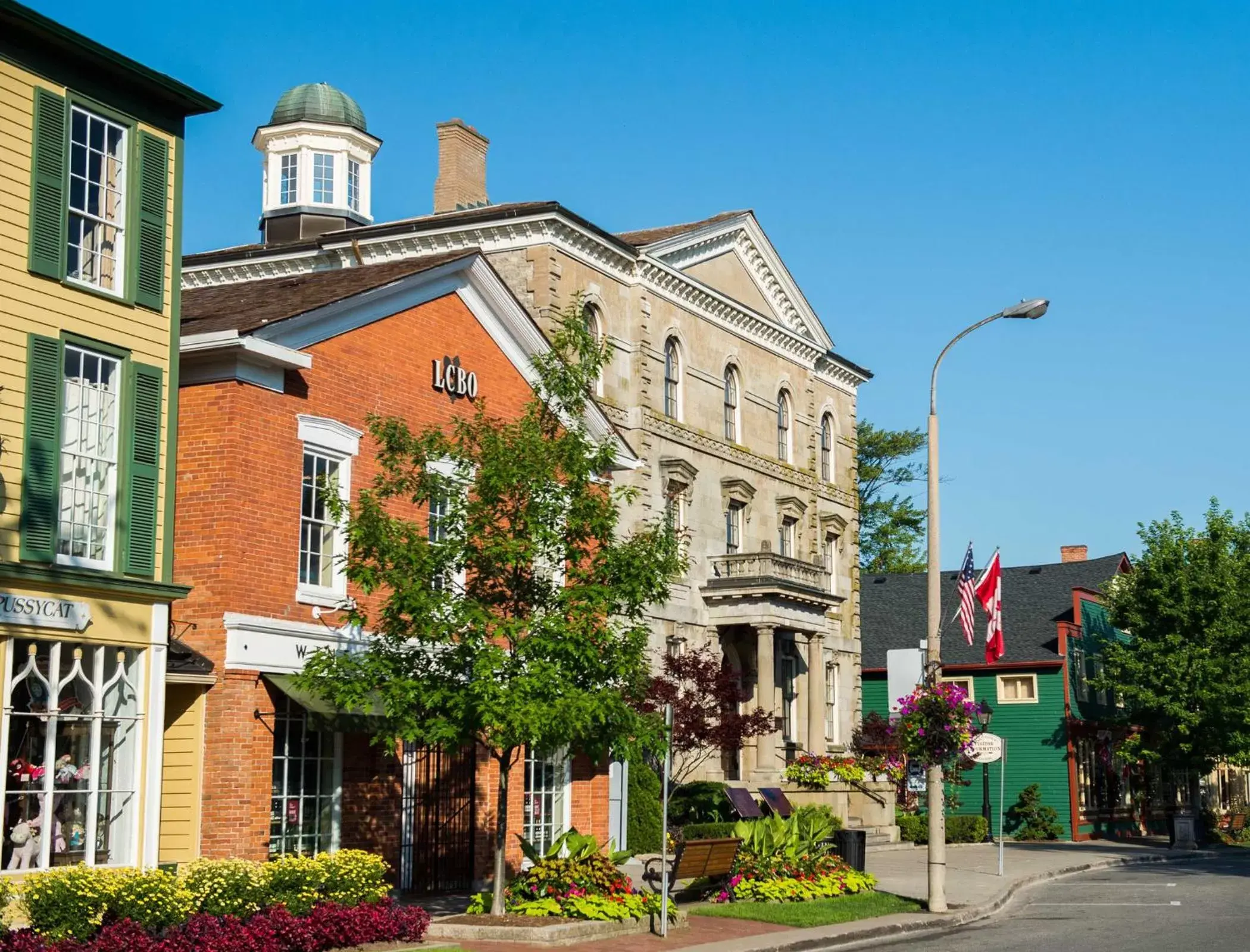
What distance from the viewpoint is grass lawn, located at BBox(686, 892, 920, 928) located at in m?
20.7

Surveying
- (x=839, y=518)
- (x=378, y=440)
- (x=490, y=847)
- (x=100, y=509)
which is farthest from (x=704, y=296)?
(x=100, y=509)

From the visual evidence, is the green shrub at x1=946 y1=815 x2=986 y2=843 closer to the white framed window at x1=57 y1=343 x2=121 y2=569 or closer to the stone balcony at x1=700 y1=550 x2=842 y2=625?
the stone balcony at x1=700 y1=550 x2=842 y2=625

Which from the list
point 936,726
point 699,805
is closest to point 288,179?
point 699,805

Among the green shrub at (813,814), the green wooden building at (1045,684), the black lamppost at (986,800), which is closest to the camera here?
the green shrub at (813,814)

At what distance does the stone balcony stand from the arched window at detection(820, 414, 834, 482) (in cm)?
671

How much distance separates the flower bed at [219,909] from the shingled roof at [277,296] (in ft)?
21.1

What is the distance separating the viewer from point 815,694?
42188 mm

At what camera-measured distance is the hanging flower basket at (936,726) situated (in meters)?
23.0

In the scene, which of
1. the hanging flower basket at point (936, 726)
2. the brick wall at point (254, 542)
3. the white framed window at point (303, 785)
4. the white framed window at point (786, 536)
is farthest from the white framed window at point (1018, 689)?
the white framed window at point (303, 785)

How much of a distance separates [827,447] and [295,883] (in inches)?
1294

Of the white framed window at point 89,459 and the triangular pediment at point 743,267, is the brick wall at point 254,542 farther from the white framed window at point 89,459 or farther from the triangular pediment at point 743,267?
the triangular pediment at point 743,267

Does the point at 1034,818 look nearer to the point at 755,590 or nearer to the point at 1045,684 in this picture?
the point at 1045,684

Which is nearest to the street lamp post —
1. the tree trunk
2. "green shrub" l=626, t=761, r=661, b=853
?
"green shrub" l=626, t=761, r=661, b=853

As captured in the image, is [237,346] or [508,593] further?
[237,346]
